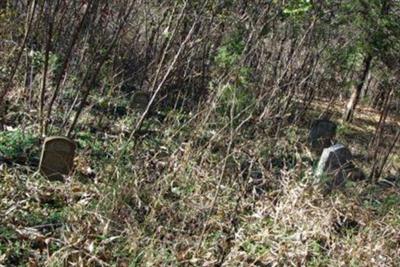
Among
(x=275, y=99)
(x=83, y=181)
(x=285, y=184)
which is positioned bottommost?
(x=83, y=181)

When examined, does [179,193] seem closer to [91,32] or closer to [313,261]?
[313,261]

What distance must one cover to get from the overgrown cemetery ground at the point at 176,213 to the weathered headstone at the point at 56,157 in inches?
3.9

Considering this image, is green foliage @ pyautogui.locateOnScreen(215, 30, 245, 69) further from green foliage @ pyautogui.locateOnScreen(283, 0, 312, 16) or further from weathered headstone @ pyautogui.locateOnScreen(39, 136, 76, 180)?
weathered headstone @ pyautogui.locateOnScreen(39, 136, 76, 180)

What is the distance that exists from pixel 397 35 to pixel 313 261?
1097 centimetres

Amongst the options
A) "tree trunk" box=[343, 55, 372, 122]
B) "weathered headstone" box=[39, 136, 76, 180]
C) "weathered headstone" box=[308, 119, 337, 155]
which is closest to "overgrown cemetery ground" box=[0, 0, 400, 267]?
"weathered headstone" box=[39, 136, 76, 180]

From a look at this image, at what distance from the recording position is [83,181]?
5352 mm

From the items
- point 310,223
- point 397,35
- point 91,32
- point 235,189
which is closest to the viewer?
point 310,223

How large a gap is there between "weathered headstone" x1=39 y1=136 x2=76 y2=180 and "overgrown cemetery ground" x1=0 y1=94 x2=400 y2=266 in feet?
0.32

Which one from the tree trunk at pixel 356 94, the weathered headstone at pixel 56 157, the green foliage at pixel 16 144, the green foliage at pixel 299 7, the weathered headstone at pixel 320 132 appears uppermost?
the green foliage at pixel 299 7

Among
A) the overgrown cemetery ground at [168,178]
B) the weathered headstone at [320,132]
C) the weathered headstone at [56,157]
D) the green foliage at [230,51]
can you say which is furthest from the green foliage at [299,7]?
the weathered headstone at [320,132]

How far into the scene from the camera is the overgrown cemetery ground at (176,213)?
415 cm

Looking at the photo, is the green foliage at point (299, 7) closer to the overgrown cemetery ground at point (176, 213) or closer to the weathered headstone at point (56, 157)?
the overgrown cemetery ground at point (176, 213)

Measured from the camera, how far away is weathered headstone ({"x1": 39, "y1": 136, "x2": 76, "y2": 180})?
505cm

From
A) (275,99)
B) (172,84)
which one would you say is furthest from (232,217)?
(172,84)
